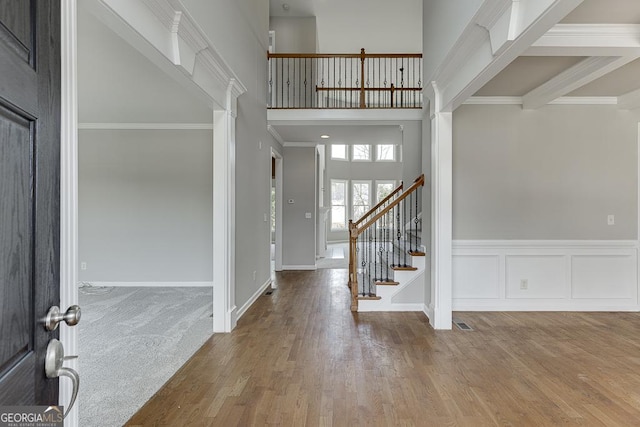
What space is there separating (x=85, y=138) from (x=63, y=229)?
17.3 feet

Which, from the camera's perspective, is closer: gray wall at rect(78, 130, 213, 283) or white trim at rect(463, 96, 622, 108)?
white trim at rect(463, 96, 622, 108)

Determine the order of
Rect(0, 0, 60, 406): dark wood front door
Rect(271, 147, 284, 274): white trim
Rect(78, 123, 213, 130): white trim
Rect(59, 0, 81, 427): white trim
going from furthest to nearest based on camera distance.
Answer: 1. Rect(271, 147, 284, 274): white trim
2. Rect(78, 123, 213, 130): white trim
3. Rect(59, 0, 81, 427): white trim
4. Rect(0, 0, 60, 406): dark wood front door

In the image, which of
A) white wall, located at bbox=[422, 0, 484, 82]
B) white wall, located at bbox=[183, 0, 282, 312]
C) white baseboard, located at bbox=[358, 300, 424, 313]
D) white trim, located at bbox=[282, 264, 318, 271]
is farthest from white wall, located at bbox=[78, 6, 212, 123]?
white baseboard, located at bbox=[358, 300, 424, 313]

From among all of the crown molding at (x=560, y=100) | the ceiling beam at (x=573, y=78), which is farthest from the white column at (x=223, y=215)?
the ceiling beam at (x=573, y=78)

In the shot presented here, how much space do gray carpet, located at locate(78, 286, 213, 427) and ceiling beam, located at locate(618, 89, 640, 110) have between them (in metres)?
5.36

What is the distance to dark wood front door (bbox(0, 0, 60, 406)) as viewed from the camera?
713 millimetres

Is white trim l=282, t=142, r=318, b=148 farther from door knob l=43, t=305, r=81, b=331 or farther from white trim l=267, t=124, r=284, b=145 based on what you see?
door knob l=43, t=305, r=81, b=331

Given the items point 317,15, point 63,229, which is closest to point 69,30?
point 63,229

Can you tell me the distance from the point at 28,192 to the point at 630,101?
18.0 ft

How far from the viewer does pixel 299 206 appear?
23.3 feet

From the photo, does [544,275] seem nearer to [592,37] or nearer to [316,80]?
[592,37]

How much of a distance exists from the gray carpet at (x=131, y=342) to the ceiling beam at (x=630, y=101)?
17.6 ft

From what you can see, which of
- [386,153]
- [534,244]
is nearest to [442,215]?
[534,244]

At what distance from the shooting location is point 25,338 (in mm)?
776
